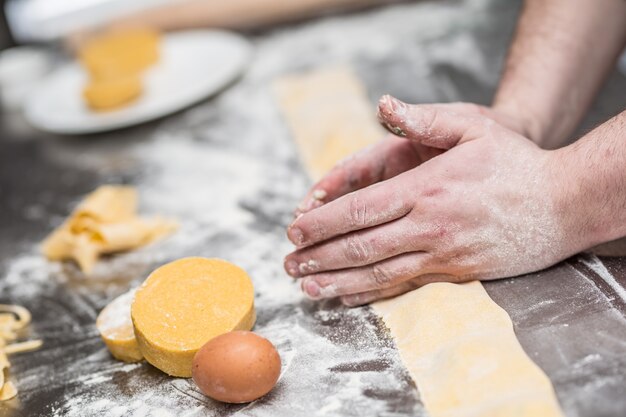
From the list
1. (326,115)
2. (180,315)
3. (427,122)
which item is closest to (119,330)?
(180,315)

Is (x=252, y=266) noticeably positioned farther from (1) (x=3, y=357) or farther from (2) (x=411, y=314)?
(1) (x=3, y=357)

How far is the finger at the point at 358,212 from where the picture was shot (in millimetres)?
1384

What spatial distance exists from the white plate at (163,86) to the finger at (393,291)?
1403 mm

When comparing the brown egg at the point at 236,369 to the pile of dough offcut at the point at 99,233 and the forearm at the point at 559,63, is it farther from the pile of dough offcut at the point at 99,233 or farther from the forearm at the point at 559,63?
the forearm at the point at 559,63

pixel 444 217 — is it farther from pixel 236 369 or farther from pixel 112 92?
pixel 112 92

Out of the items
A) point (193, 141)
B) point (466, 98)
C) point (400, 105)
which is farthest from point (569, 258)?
point (193, 141)

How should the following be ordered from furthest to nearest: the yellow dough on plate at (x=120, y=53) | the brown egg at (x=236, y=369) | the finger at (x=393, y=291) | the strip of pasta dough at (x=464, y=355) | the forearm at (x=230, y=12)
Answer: the forearm at (x=230, y=12) → the yellow dough on plate at (x=120, y=53) → the finger at (x=393, y=291) → the brown egg at (x=236, y=369) → the strip of pasta dough at (x=464, y=355)

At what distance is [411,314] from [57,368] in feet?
2.64

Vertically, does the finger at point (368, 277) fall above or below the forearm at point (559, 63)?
below

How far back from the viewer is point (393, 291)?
58.1 inches

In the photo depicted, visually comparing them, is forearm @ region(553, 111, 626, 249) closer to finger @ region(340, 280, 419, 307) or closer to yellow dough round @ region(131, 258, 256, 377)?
finger @ region(340, 280, 419, 307)

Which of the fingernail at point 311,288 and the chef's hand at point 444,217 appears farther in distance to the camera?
the fingernail at point 311,288

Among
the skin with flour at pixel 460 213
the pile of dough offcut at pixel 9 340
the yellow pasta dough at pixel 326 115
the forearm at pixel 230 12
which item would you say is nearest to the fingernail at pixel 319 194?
the skin with flour at pixel 460 213

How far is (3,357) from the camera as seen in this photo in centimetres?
156
